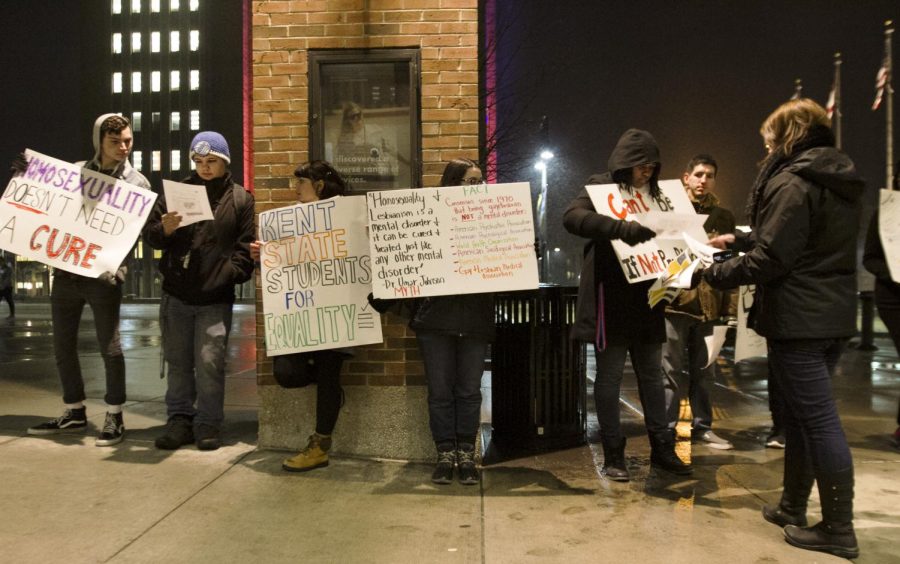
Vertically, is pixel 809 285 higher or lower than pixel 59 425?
higher

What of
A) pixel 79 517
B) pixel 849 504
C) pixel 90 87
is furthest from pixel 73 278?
pixel 90 87

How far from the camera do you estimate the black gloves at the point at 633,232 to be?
13.1ft

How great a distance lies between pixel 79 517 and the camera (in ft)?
11.6

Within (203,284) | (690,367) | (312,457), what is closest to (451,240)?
(312,457)

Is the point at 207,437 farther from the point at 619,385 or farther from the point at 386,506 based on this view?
the point at 619,385

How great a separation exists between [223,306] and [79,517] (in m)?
1.67

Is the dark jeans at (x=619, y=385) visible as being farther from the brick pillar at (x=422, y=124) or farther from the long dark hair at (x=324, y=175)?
the long dark hair at (x=324, y=175)

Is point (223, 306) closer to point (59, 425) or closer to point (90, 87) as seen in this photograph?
point (59, 425)

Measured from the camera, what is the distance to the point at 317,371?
4.42 metres

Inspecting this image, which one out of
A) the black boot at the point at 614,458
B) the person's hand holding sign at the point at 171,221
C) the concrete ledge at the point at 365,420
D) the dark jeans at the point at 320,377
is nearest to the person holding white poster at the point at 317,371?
the dark jeans at the point at 320,377

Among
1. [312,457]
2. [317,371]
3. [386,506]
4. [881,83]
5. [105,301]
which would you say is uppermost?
[881,83]

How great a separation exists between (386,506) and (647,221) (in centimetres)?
228

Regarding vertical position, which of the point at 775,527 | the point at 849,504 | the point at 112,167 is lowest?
the point at 775,527

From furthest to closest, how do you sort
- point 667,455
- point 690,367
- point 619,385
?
point 690,367
point 667,455
point 619,385
